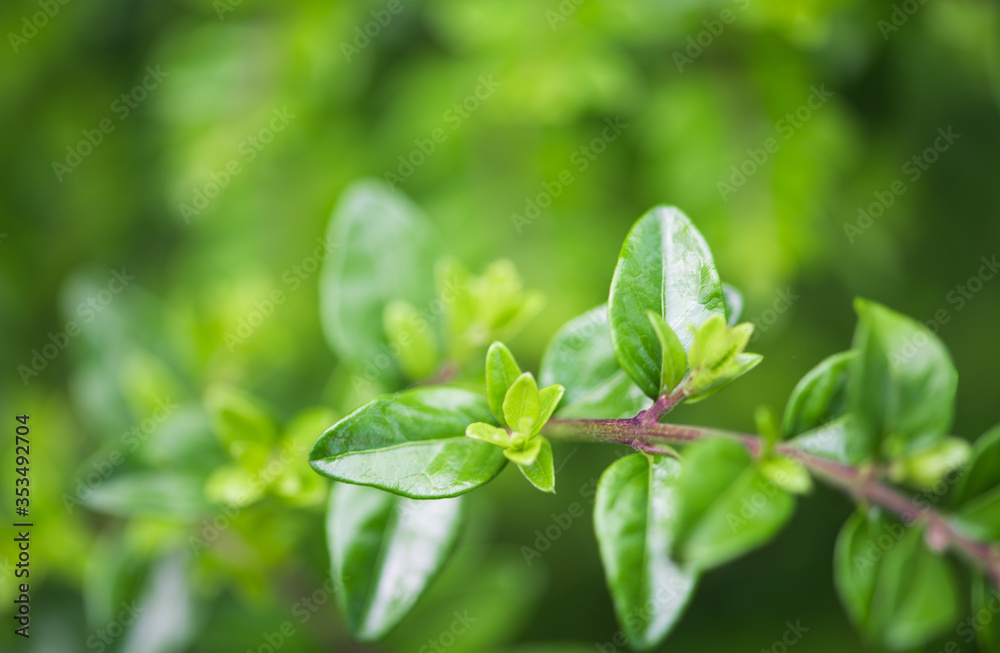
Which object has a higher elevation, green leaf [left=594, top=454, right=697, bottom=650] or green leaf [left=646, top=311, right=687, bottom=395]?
green leaf [left=646, top=311, right=687, bottom=395]

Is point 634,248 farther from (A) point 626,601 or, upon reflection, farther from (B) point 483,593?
(B) point 483,593

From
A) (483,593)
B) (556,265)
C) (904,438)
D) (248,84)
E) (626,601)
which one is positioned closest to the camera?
(626,601)

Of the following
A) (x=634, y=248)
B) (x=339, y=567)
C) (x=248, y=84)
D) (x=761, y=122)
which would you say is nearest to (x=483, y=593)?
(x=339, y=567)

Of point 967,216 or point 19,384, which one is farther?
point 19,384
